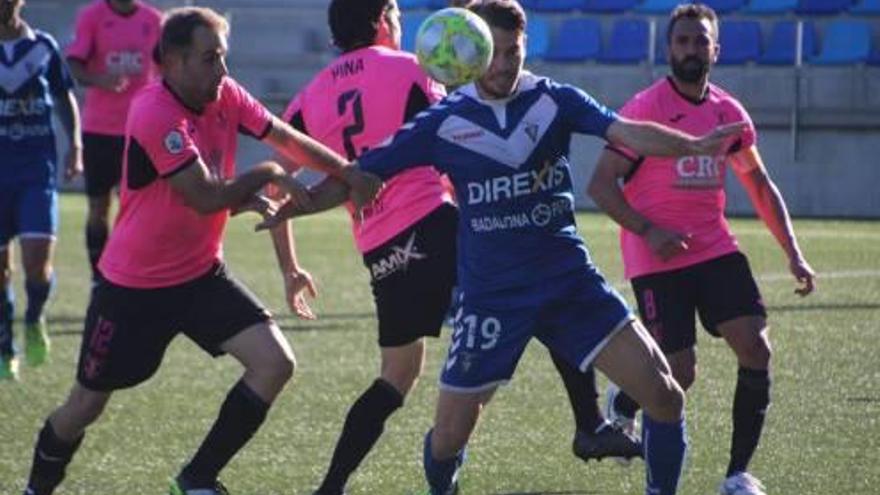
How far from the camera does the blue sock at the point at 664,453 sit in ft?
24.5

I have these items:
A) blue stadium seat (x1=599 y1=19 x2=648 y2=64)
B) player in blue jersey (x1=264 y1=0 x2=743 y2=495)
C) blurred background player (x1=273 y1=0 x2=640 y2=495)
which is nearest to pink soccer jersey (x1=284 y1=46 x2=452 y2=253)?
blurred background player (x1=273 y1=0 x2=640 y2=495)

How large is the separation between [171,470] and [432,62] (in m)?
2.72

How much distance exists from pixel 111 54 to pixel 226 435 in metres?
8.13

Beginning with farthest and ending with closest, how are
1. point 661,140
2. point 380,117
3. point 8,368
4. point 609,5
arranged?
point 609,5, point 8,368, point 380,117, point 661,140

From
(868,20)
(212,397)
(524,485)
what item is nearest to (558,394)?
(212,397)

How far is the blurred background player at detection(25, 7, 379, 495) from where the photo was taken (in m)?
7.65

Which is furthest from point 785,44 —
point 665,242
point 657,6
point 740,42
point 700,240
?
point 665,242

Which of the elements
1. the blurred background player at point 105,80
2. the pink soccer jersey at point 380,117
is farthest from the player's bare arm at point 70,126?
the pink soccer jersey at point 380,117

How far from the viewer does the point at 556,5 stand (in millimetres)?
26641

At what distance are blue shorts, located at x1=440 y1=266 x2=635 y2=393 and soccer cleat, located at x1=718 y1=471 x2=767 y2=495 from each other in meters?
1.20

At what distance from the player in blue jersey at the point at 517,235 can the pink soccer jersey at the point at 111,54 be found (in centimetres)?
819

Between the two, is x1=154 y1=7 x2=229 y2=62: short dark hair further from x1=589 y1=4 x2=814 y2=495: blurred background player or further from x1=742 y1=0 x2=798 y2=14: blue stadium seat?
x1=742 y1=0 x2=798 y2=14: blue stadium seat

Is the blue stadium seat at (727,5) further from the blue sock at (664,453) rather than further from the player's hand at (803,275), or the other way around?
the blue sock at (664,453)

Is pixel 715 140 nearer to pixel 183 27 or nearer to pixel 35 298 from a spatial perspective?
pixel 183 27
